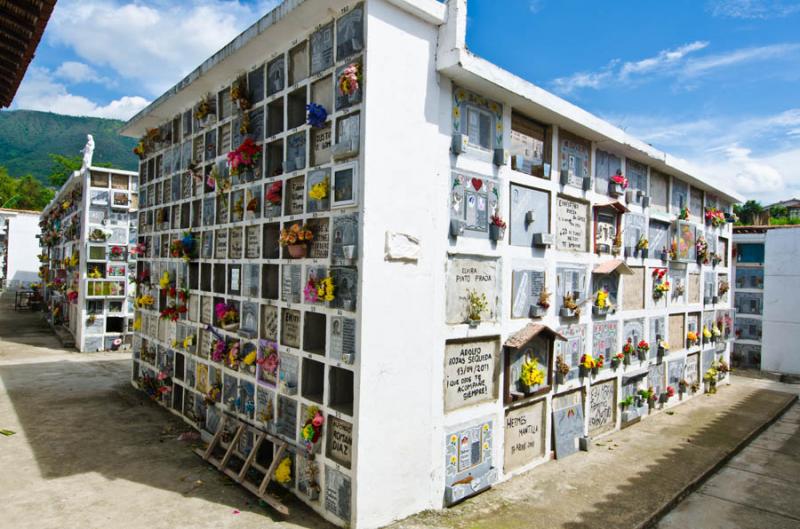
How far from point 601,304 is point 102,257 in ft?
41.0

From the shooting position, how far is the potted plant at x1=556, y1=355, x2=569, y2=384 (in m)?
6.70

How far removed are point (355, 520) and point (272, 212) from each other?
131 inches

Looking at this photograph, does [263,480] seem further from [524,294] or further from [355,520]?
[524,294]

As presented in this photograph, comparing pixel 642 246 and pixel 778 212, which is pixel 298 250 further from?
pixel 778 212

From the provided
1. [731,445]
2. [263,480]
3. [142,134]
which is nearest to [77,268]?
[142,134]

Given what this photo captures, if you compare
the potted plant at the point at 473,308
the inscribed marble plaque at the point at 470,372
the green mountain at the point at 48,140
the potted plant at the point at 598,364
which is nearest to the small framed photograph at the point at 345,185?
the potted plant at the point at 473,308

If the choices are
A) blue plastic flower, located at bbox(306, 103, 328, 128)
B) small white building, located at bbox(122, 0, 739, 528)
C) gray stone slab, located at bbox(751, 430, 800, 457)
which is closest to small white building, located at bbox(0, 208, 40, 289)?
small white building, located at bbox(122, 0, 739, 528)

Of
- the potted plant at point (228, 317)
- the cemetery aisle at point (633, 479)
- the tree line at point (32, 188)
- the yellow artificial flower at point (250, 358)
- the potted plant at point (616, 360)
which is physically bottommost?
the cemetery aisle at point (633, 479)

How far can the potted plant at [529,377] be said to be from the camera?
6031 millimetres

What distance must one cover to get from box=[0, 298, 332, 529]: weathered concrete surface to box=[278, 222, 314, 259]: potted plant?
2508 mm

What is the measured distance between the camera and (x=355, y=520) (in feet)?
14.4

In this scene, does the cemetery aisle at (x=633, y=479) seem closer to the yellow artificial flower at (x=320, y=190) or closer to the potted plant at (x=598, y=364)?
the potted plant at (x=598, y=364)

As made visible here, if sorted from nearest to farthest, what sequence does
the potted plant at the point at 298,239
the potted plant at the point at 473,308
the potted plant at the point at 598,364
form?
the potted plant at the point at 298,239
the potted plant at the point at 473,308
the potted plant at the point at 598,364

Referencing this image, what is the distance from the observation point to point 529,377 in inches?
237
